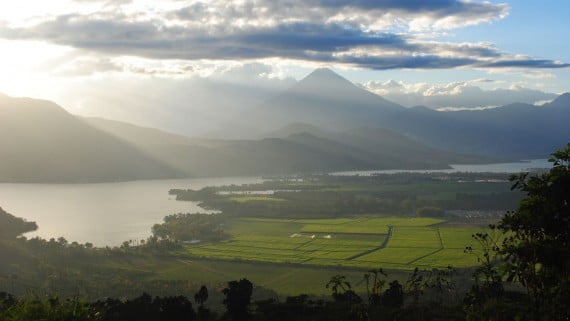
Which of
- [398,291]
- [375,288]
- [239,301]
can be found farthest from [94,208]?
[375,288]

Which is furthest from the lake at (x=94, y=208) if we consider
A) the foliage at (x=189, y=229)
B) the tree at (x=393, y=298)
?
the tree at (x=393, y=298)

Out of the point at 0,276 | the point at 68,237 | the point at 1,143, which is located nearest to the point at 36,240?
the point at 68,237

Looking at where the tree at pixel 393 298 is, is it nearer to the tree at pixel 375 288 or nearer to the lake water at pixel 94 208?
the tree at pixel 375 288

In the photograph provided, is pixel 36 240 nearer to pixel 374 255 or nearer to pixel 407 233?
pixel 374 255

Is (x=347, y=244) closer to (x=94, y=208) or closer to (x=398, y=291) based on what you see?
(x=398, y=291)

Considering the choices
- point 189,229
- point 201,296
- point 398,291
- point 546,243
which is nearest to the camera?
point 546,243
